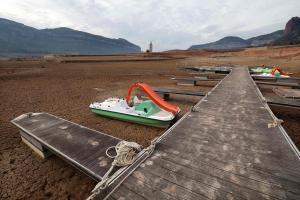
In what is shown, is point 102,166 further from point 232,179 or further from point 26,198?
point 232,179

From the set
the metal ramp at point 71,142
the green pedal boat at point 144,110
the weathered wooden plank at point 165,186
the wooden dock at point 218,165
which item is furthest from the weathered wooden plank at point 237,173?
the green pedal boat at point 144,110

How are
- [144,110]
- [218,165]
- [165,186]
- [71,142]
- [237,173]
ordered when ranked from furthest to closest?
[144,110], [71,142], [218,165], [237,173], [165,186]

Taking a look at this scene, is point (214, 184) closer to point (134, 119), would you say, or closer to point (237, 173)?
point (237, 173)

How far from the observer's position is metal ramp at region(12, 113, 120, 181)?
3.77m

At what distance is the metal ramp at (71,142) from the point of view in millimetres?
3773

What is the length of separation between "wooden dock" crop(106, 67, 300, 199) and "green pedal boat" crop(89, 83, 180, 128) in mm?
1912

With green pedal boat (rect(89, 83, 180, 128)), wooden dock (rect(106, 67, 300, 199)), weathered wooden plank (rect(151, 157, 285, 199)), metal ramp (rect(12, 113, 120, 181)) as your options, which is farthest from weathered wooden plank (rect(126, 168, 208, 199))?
green pedal boat (rect(89, 83, 180, 128))

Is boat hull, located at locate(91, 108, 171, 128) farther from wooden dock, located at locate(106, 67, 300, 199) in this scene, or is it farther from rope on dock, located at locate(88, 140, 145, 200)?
rope on dock, located at locate(88, 140, 145, 200)

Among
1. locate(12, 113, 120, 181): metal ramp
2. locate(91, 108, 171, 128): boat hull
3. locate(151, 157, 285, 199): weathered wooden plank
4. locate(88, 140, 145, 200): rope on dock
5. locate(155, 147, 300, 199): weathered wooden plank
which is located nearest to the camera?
locate(151, 157, 285, 199): weathered wooden plank

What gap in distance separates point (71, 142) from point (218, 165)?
3.85m

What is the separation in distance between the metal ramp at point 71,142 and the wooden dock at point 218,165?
41.6 inches

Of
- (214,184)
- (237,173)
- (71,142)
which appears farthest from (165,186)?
(71,142)

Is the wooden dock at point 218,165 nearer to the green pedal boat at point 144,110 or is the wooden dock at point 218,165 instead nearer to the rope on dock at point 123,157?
the rope on dock at point 123,157

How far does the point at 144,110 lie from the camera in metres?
7.78
